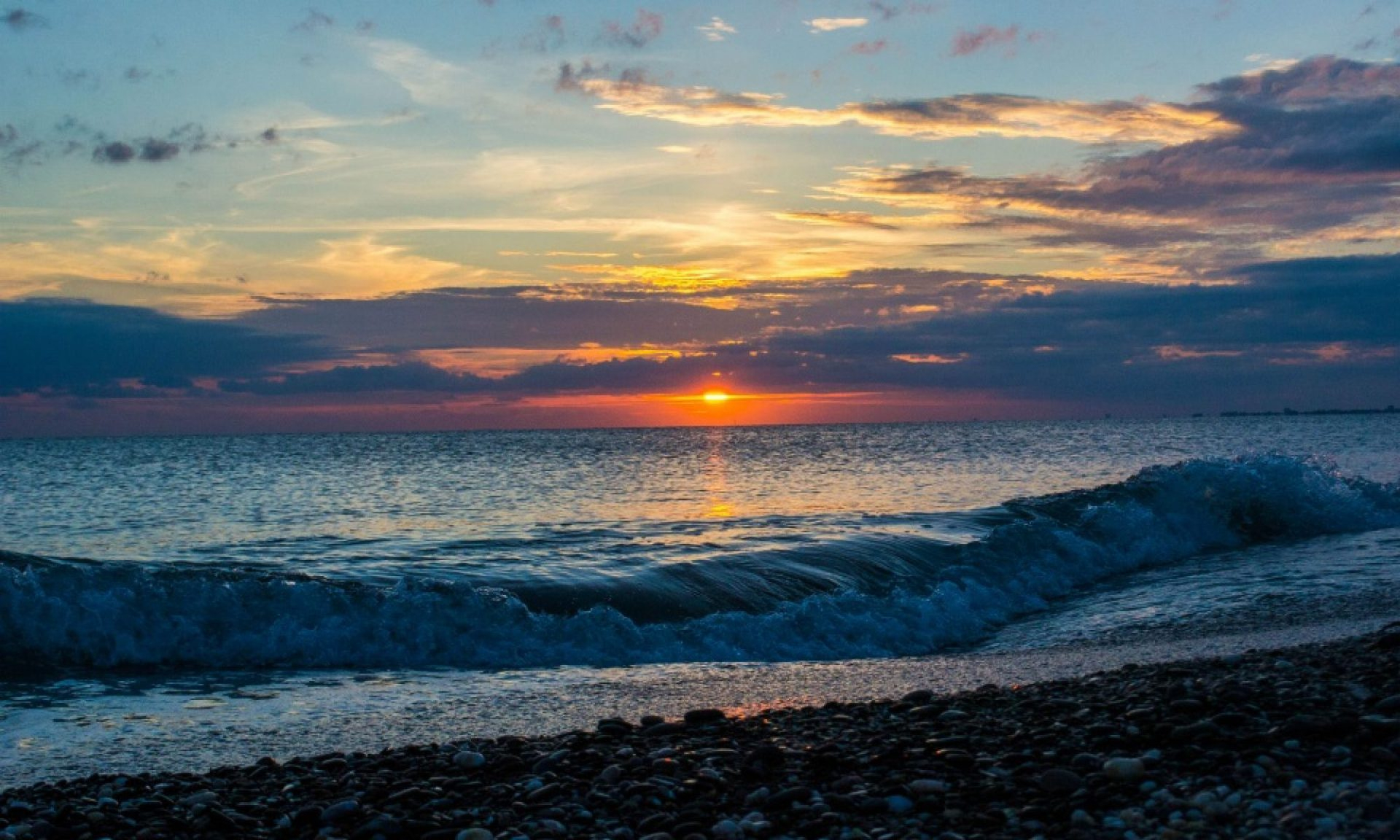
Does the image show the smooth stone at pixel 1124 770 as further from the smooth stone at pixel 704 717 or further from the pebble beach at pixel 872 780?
the smooth stone at pixel 704 717

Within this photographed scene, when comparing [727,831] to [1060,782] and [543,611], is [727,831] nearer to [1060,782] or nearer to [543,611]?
[1060,782]

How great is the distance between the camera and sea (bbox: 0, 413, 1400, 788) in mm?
10266

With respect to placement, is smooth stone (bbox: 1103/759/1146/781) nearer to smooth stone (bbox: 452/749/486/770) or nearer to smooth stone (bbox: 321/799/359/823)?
smooth stone (bbox: 452/749/486/770)

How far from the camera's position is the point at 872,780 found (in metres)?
6.23

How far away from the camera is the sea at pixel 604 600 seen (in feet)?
33.7

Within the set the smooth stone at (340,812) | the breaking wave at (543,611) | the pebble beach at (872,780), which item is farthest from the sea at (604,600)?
the smooth stone at (340,812)

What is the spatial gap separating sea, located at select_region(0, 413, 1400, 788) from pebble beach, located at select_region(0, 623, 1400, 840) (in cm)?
159

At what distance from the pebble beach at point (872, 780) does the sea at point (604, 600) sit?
5.21ft

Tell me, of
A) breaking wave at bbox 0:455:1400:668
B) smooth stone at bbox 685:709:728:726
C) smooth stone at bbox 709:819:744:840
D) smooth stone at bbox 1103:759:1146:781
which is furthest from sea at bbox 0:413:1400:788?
smooth stone at bbox 1103:759:1146:781

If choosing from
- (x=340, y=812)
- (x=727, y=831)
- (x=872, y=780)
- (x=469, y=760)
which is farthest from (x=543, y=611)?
(x=727, y=831)

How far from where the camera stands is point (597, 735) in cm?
788

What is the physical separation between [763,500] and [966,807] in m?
26.8

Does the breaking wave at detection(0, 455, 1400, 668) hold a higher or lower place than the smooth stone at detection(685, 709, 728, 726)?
lower

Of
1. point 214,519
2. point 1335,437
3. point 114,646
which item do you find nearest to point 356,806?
point 114,646
